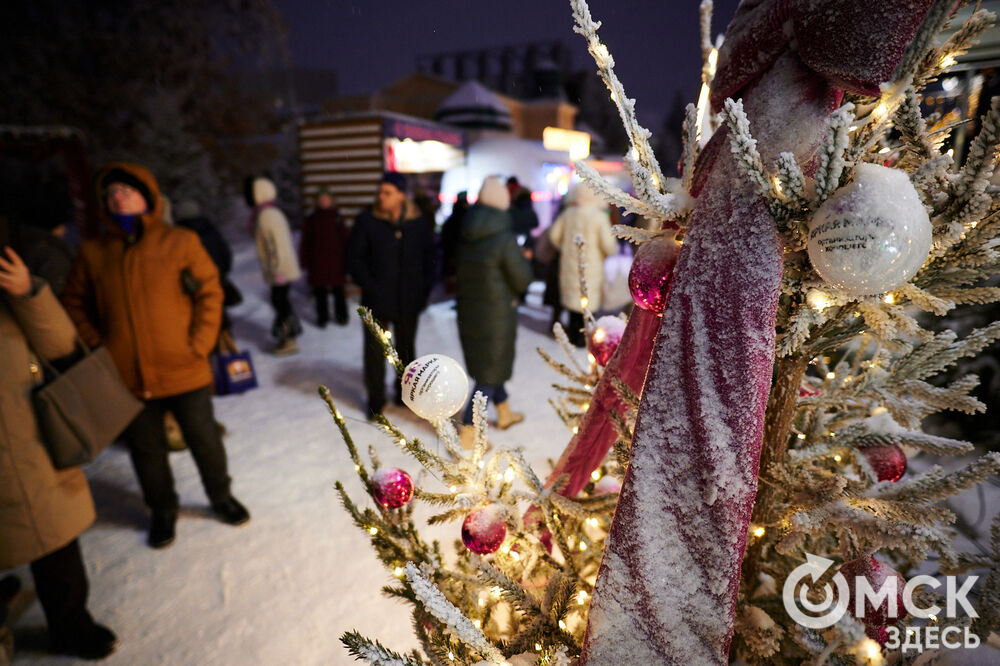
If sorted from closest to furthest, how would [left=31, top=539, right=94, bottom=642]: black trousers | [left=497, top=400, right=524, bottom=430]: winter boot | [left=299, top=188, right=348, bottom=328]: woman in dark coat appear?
1. [left=31, top=539, right=94, bottom=642]: black trousers
2. [left=497, top=400, right=524, bottom=430]: winter boot
3. [left=299, top=188, right=348, bottom=328]: woman in dark coat

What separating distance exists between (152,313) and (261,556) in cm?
153

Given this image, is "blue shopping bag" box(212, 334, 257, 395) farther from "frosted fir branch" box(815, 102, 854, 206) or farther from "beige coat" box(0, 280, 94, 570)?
"frosted fir branch" box(815, 102, 854, 206)

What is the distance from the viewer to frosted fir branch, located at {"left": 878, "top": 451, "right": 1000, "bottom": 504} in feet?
2.79

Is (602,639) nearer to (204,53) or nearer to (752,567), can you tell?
(752,567)

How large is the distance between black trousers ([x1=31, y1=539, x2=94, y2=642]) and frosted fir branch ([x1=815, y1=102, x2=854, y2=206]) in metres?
3.07

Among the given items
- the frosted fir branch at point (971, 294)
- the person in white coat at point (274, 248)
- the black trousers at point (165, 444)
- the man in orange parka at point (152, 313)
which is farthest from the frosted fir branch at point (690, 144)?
the person in white coat at point (274, 248)

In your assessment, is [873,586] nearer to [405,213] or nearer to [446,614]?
[446,614]

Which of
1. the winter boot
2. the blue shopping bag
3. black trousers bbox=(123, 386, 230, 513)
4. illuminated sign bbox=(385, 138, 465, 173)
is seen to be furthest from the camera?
illuminated sign bbox=(385, 138, 465, 173)

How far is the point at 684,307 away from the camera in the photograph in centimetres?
88

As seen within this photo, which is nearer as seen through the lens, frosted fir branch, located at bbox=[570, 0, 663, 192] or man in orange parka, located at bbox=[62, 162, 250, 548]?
frosted fir branch, located at bbox=[570, 0, 663, 192]

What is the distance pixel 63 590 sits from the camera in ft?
7.48

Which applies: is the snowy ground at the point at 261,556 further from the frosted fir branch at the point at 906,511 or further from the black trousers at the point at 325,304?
the black trousers at the point at 325,304

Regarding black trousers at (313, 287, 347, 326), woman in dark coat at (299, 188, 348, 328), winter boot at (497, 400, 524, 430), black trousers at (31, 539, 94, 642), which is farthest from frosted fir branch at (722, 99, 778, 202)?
black trousers at (313, 287, 347, 326)

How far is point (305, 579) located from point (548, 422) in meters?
2.40
